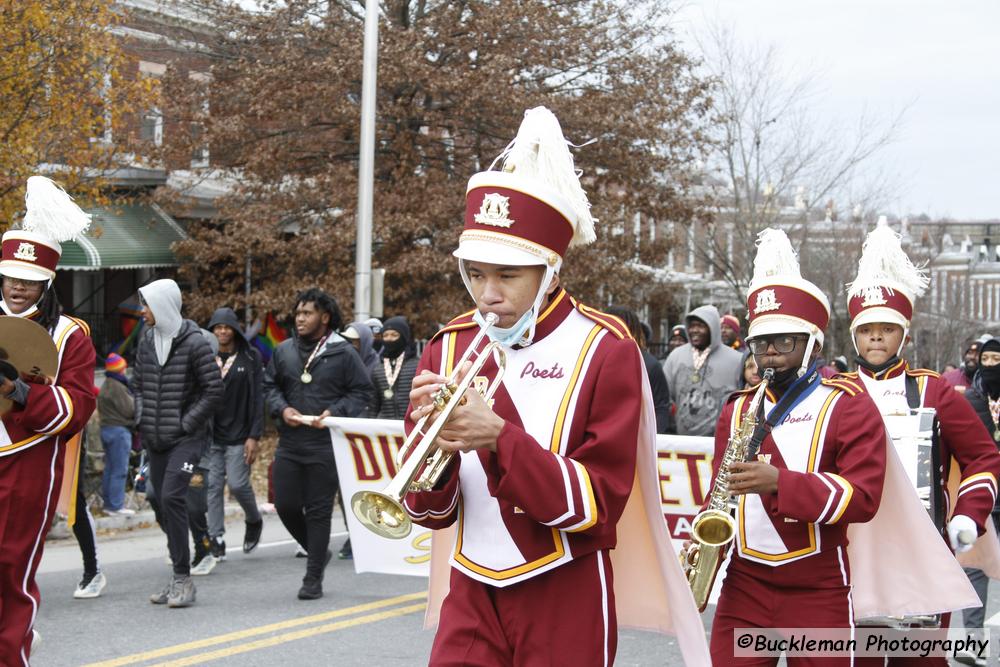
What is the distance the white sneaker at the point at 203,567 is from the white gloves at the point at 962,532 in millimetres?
5813

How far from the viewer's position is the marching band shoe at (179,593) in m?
8.16

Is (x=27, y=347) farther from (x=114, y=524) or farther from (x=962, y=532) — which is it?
(x=114, y=524)

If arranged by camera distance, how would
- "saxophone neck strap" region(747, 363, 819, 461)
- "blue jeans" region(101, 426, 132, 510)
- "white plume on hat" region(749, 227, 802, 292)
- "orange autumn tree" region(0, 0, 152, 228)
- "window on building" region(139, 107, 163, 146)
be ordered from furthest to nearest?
"window on building" region(139, 107, 163, 146), "orange autumn tree" region(0, 0, 152, 228), "blue jeans" region(101, 426, 132, 510), "white plume on hat" region(749, 227, 802, 292), "saxophone neck strap" region(747, 363, 819, 461)

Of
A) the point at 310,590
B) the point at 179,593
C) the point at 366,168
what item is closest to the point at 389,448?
the point at 310,590

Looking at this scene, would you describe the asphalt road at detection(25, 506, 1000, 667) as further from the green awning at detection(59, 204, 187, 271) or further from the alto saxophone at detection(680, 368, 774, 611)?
the green awning at detection(59, 204, 187, 271)

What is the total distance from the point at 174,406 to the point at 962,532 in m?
5.03

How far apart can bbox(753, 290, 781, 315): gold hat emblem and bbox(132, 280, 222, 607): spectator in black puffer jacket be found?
4.55 m

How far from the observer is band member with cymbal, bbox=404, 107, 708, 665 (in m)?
3.53

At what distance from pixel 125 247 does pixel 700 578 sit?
17.7 m

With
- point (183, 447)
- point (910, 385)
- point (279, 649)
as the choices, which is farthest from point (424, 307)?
point (910, 385)

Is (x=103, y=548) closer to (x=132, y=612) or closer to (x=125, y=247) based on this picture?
(x=132, y=612)

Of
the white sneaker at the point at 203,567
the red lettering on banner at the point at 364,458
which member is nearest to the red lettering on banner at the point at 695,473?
the red lettering on banner at the point at 364,458

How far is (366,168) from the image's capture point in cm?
1645

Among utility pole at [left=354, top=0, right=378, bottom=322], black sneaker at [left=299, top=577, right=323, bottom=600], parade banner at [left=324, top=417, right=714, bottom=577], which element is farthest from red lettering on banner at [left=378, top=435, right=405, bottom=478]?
utility pole at [left=354, top=0, right=378, bottom=322]
